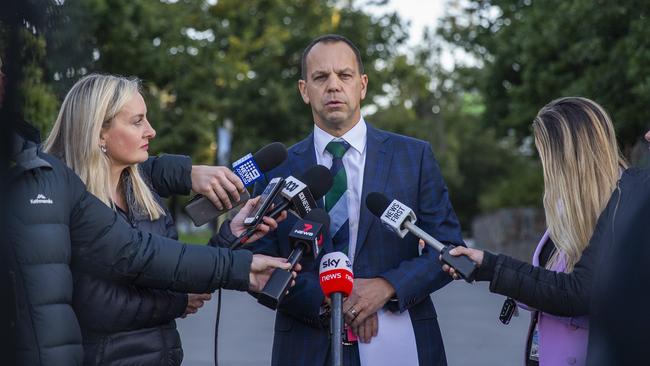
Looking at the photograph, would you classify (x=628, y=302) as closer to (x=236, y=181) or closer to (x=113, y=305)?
(x=113, y=305)

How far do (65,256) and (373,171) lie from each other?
1650mm

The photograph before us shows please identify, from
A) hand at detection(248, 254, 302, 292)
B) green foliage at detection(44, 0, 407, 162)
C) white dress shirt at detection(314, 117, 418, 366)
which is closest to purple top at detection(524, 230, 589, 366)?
white dress shirt at detection(314, 117, 418, 366)

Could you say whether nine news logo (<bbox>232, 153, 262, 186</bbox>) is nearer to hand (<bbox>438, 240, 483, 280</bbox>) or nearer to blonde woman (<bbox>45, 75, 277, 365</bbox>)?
blonde woman (<bbox>45, 75, 277, 365</bbox>)

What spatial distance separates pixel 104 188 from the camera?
361cm

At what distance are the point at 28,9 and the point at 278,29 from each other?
32900mm

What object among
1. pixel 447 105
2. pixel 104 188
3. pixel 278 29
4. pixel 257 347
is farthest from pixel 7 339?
pixel 447 105

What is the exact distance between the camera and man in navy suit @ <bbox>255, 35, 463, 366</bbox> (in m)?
4.09

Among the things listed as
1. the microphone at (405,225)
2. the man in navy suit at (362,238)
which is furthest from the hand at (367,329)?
the microphone at (405,225)

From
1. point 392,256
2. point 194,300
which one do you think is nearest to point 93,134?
point 194,300

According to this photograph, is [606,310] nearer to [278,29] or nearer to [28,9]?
[28,9]

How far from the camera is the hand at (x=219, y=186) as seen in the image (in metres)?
3.72

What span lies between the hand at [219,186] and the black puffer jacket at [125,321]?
279 mm

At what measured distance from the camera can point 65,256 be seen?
3.03 meters

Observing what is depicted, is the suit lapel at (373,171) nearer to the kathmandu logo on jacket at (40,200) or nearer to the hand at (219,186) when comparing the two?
the hand at (219,186)
